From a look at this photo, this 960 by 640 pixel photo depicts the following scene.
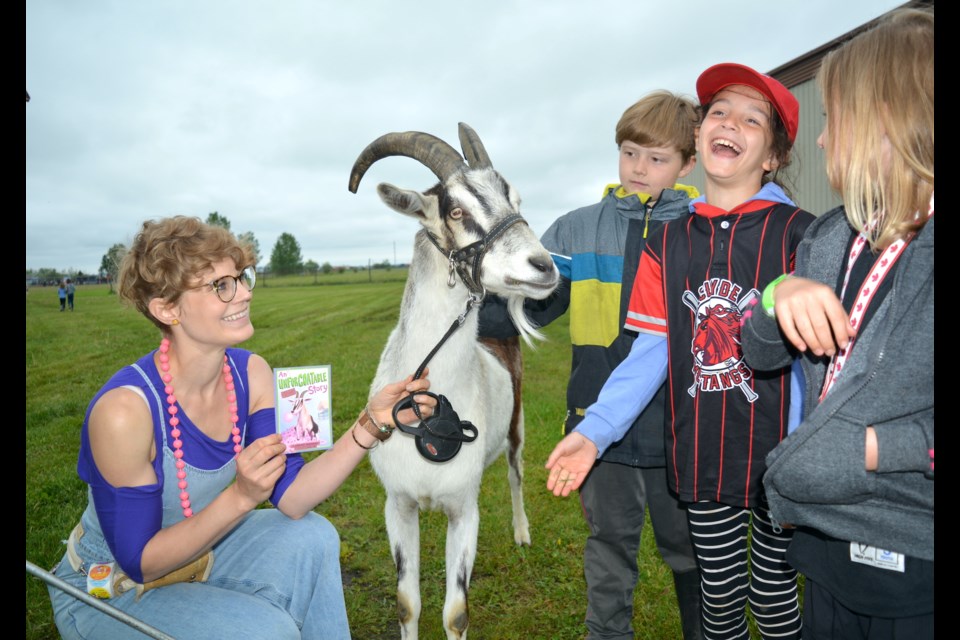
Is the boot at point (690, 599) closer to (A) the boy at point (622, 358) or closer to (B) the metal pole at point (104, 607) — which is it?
(A) the boy at point (622, 358)

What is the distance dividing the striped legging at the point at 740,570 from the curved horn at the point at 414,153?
192cm

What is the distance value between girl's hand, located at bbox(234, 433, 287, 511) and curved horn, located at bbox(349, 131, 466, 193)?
1.56 metres

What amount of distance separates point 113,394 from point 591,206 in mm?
2156

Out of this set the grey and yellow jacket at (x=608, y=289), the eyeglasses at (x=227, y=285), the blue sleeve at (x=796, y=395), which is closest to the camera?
the blue sleeve at (x=796, y=395)

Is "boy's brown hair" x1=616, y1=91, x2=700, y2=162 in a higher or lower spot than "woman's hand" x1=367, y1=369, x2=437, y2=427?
higher

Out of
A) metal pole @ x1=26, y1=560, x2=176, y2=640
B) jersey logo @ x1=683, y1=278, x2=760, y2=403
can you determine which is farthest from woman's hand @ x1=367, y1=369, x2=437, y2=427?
jersey logo @ x1=683, y1=278, x2=760, y2=403

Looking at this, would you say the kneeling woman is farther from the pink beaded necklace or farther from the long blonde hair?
the long blonde hair

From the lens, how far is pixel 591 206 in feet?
9.73

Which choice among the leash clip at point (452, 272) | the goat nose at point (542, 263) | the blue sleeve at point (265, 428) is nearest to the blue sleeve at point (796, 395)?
the goat nose at point (542, 263)

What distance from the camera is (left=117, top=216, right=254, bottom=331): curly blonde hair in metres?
2.17

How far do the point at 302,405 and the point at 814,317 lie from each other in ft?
5.35

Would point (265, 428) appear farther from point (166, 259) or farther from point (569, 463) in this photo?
point (569, 463)

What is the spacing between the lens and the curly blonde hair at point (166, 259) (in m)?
2.17
